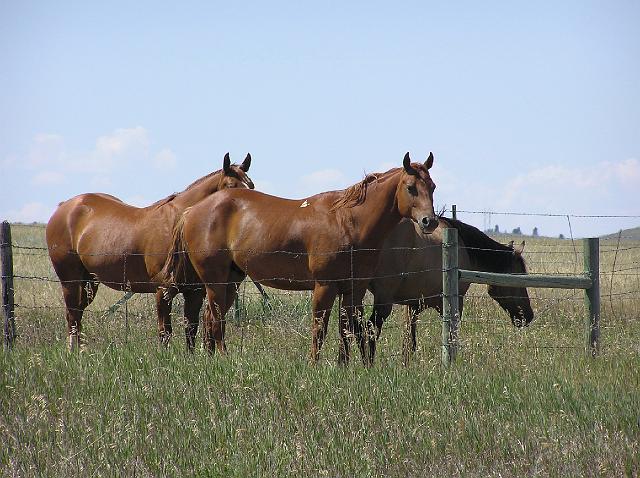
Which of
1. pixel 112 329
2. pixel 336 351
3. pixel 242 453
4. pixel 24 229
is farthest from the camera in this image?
pixel 24 229

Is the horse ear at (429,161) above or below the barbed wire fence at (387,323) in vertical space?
above

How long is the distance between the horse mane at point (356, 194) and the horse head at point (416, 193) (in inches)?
15.9

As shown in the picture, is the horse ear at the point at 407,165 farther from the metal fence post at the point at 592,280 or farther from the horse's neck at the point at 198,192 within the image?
the horse's neck at the point at 198,192

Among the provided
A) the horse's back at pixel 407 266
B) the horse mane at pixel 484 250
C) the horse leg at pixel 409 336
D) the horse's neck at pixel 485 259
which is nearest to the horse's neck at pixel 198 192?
the horse's back at pixel 407 266

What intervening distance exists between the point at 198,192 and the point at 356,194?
2572 millimetres

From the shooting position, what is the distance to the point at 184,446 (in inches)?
236

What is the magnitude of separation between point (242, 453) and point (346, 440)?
71 cm

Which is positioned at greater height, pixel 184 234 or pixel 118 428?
pixel 184 234

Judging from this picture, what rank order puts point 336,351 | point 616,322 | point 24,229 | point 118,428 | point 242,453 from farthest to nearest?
point 24,229 → point 616,322 → point 336,351 → point 118,428 → point 242,453

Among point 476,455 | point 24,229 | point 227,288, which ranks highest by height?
point 24,229

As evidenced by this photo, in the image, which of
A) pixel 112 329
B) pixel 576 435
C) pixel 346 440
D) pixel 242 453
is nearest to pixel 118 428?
pixel 242 453

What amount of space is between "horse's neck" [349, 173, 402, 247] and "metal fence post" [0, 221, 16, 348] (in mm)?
3988

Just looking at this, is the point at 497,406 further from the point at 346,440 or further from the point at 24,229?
the point at 24,229

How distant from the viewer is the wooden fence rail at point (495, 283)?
8.97 meters
